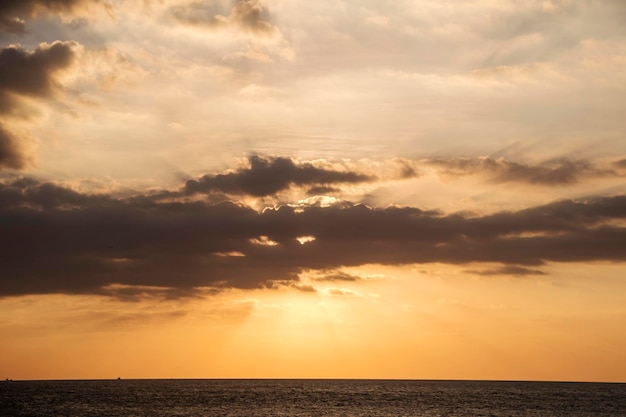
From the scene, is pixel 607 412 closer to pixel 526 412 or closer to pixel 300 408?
pixel 526 412

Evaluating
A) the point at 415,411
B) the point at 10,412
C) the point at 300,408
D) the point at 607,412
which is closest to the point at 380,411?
the point at 415,411

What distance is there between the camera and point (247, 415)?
161125 mm

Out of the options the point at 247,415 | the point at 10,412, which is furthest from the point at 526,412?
the point at 10,412

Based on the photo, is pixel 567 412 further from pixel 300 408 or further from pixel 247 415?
pixel 247 415

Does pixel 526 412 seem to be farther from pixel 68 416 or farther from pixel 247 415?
pixel 68 416

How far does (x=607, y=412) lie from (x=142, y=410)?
121 metres

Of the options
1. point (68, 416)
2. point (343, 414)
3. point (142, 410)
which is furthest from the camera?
point (142, 410)

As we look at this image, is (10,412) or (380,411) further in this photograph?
(380,411)

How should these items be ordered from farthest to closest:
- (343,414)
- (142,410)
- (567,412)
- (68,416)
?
1. (567,412)
2. (142,410)
3. (343,414)
4. (68,416)

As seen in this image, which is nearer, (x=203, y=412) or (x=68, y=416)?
(x=68, y=416)

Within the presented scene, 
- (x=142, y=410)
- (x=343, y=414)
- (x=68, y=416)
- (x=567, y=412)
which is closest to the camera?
(x=68, y=416)

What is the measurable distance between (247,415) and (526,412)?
72.6m

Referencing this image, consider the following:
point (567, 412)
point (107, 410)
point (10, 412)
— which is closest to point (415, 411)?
point (567, 412)

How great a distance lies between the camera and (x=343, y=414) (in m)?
166
